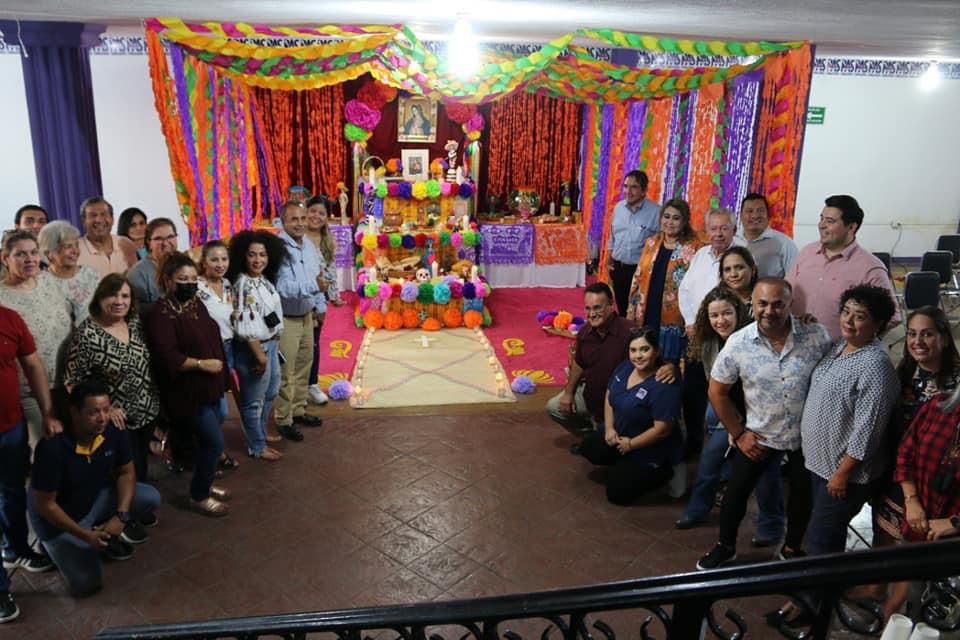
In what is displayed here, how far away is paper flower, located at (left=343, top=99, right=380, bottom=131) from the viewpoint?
28.4ft

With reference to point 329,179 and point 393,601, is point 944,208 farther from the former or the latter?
point 393,601

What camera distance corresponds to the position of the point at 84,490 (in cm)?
309

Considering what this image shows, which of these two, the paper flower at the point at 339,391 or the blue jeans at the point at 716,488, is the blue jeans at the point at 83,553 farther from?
the blue jeans at the point at 716,488

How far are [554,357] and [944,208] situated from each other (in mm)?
7019

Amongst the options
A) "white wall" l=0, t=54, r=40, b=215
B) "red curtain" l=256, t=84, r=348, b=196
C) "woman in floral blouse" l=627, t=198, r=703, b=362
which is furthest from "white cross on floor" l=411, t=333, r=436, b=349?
"white wall" l=0, t=54, r=40, b=215

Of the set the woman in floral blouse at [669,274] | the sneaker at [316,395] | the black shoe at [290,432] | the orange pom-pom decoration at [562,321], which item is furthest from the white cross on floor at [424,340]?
the woman in floral blouse at [669,274]

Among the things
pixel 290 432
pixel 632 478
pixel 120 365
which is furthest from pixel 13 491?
pixel 632 478

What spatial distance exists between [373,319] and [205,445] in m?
3.47

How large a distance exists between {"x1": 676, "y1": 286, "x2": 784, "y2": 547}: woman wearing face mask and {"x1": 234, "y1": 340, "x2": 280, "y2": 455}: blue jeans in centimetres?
244

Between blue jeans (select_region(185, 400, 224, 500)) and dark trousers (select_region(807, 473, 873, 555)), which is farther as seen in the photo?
blue jeans (select_region(185, 400, 224, 500))

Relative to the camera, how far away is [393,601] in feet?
10.3

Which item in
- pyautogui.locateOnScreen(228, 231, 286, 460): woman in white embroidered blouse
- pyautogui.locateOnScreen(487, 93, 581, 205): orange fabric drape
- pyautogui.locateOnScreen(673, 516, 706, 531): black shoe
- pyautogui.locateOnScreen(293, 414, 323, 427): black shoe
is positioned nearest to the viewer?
pyautogui.locateOnScreen(673, 516, 706, 531): black shoe

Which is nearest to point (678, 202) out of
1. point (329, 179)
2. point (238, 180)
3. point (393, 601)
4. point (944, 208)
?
point (393, 601)

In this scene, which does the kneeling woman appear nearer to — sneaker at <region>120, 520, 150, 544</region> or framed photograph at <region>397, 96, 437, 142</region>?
sneaker at <region>120, 520, 150, 544</region>
